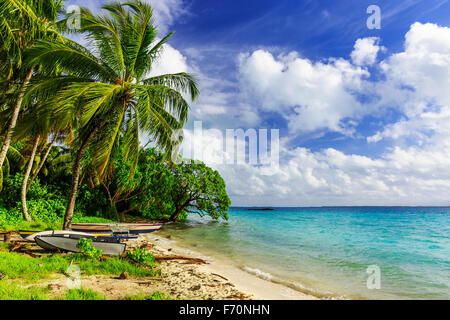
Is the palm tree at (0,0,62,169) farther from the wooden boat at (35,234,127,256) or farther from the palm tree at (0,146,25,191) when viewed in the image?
the palm tree at (0,146,25,191)

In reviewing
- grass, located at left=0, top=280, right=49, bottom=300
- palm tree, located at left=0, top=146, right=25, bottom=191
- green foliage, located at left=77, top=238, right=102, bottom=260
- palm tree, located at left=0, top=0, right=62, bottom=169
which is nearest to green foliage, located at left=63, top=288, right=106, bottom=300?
grass, located at left=0, top=280, right=49, bottom=300

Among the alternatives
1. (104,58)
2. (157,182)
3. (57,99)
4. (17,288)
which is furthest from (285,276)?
(157,182)

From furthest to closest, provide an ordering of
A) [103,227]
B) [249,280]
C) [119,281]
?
1. [103,227]
2. [249,280]
3. [119,281]

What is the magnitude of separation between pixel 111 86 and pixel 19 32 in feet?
15.5

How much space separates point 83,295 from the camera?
4.21 m

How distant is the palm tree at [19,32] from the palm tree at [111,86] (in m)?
0.96

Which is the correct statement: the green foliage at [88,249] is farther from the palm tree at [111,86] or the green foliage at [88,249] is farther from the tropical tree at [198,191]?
the tropical tree at [198,191]

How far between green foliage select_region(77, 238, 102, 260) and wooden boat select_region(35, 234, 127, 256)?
0.31 meters

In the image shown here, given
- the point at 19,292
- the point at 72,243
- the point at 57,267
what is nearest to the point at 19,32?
the point at 72,243

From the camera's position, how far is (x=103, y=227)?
1323cm

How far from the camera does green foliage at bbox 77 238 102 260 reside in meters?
6.68

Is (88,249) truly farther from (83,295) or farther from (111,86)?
(111,86)
